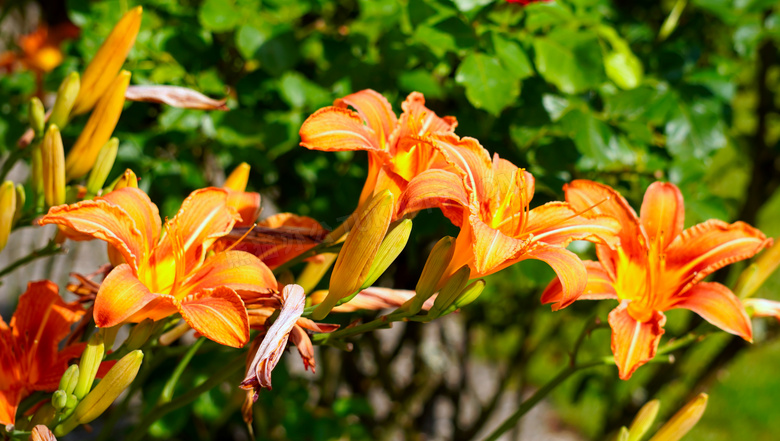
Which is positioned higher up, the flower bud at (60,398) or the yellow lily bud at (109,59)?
the yellow lily bud at (109,59)

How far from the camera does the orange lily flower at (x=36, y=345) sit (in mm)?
1002

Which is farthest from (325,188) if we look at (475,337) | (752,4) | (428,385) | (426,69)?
(475,337)

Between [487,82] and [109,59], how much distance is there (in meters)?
0.66

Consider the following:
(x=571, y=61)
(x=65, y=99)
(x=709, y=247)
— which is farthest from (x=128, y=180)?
(x=709, y=247)

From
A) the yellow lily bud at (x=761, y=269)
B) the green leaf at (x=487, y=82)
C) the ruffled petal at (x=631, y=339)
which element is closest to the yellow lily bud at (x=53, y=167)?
the green leaf at (x=487, y=82)

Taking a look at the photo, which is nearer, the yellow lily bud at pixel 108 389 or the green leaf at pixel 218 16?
the yellow lily bud at pixel 108 389

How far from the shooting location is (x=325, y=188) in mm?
1573

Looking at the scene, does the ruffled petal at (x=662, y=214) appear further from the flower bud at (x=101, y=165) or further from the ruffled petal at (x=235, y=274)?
the flower bud at (x=101, y=165)

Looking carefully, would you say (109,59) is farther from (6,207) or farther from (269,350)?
(269,350)

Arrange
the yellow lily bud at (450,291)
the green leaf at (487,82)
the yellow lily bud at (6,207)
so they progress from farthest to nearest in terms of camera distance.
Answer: the green leaf at (487,82)
the yellow lily bud at (6,207)
the yellow lily bud at (450,291)

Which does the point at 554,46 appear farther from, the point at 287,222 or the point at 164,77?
the point at 164,77

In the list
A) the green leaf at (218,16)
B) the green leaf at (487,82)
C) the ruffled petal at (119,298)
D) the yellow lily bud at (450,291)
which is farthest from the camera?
the green leaf at (218,16)

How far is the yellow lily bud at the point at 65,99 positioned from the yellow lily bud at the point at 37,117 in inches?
0.8

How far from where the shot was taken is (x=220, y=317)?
0.85m
